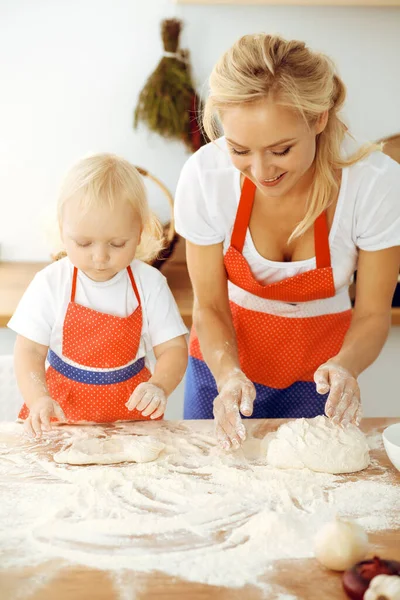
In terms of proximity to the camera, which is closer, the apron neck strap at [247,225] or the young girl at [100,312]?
the young girl at [100,312]

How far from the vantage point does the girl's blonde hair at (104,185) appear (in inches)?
60.1

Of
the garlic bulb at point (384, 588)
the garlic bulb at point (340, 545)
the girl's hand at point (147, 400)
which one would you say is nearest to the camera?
the garlic bulb at point (384, 588)

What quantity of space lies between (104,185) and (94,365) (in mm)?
409

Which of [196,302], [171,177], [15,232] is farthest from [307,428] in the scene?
[15,232]

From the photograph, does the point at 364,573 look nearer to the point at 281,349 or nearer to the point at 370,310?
the point at 370,310

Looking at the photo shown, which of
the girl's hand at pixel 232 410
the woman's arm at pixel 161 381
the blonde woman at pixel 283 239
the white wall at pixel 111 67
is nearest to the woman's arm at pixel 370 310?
the blonde woman at pixel 283 239

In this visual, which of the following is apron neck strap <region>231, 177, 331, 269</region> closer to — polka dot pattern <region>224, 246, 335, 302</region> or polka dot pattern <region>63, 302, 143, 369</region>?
polka dot pattern <region>224, 246, 335, 302</region>

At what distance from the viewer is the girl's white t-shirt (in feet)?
5.27

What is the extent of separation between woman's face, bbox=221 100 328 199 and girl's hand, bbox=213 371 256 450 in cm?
39

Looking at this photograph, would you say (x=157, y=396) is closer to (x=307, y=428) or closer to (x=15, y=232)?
(x=307, y=428)

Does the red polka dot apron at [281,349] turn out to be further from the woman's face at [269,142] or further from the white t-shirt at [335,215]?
the woman's face at [269,142]

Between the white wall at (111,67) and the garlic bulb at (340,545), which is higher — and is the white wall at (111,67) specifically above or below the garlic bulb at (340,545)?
above

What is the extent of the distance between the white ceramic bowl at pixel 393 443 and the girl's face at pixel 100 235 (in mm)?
637

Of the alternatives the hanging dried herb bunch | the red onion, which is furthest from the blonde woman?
the hanging dried herb bunch
